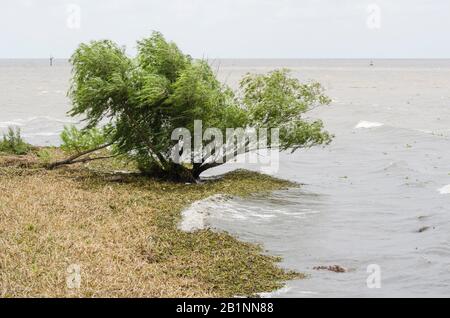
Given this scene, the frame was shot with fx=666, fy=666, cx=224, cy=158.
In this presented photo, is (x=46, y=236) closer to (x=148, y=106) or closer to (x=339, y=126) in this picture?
(x=148, y=106)

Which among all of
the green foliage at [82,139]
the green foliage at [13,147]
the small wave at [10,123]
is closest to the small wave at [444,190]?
the green foliage at [82,139]

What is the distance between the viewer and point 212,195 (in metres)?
23.9

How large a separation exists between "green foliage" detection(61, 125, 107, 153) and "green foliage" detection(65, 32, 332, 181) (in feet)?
0.95

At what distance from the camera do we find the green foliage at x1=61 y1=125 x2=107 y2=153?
27938 millimetres

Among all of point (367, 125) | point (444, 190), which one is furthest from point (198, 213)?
point (367, 125)

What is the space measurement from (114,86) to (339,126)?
4187 centimetres

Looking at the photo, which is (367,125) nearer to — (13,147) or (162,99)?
(13,147)

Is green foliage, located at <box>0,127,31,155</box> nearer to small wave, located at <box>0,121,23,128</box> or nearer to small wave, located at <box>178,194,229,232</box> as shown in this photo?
small wave, located at <box>178,194,229,232</box>

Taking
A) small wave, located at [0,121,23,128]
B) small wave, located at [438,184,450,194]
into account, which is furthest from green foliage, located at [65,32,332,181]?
small wave, located at [0,121,23,128]

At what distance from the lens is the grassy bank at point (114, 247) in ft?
42.2

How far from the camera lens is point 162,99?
25.4 metres

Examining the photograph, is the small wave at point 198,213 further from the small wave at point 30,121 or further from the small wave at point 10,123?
the small wave at point 10,123

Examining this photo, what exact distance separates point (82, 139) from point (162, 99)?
5083 millimetres

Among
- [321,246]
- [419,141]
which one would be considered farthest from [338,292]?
[419,141]
